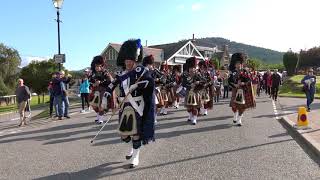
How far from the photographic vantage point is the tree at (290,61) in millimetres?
57125

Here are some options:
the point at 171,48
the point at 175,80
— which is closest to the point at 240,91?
the point at 175,80

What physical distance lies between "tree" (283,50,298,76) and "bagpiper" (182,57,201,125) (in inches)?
1743

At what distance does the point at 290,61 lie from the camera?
190 feet

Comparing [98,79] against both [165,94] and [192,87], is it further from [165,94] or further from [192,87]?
[165,94]

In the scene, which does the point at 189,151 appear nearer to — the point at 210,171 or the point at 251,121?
the point at 210,171

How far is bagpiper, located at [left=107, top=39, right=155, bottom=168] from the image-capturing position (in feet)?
27.7

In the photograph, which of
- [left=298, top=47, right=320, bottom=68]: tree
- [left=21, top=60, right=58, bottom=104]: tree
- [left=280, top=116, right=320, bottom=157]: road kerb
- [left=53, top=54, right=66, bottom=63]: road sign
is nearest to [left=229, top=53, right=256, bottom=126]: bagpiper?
[left=280, top=116, right=320, bottom=157]: road kerb

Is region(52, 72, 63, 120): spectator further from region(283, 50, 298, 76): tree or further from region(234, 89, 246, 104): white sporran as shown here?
region(283, 50, 298, 76): tree

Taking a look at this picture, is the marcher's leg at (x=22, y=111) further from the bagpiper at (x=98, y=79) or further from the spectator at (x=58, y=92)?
the bagpiper at (x=98, y=79)

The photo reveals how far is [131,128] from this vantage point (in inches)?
331

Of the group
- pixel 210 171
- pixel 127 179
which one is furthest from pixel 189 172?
pixel 127 179

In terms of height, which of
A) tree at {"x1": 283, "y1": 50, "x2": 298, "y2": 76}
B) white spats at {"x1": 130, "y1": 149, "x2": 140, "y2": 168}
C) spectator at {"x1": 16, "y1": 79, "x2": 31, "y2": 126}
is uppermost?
tree at {"x1": 283, "y1": 50, "x2": 298, "y2": 76}

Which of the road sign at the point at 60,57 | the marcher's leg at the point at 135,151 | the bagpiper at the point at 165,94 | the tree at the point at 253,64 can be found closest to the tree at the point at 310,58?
the tree at the point at 253,64

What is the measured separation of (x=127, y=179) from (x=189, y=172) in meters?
1.11
